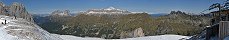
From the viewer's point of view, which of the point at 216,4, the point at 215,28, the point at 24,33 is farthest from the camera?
the point at 24,33

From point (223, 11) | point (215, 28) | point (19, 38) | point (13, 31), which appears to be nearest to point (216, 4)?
point (223, 11)

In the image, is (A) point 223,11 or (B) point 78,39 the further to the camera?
(B) point 78,39

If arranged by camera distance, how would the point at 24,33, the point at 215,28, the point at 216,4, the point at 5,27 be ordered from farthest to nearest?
the point at 5,27 < the point at 24,33 < the point at 215,28 < the point at 216,4

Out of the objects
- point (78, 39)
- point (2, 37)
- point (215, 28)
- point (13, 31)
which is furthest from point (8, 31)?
point (78, 39)

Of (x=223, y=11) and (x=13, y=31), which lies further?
(x=13, y=31)

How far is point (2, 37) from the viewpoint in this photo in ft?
65.8

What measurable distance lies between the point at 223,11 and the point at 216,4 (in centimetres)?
56

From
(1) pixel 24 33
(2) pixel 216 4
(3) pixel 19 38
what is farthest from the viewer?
(1) pixel 24 33

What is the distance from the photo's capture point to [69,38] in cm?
3812

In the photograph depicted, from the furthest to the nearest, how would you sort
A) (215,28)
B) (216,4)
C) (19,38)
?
(19,38) < (215,28) < (216,4)

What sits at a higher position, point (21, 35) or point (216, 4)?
point (216, 4)

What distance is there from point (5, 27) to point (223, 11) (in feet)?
43.4

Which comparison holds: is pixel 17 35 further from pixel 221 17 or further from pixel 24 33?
pixel 221 17

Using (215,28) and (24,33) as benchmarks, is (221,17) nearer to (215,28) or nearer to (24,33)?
(215,28)
